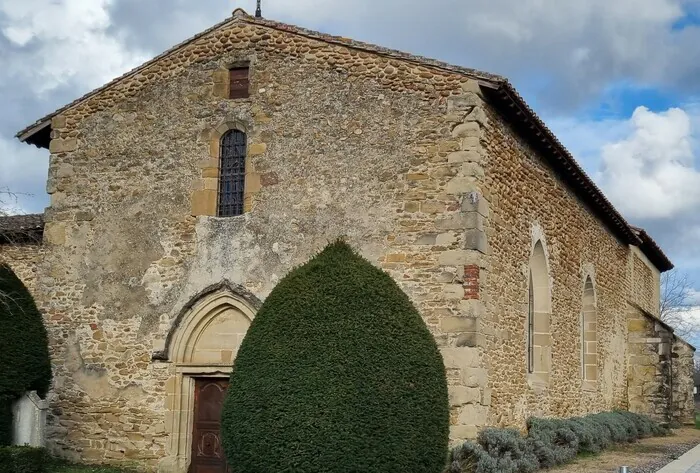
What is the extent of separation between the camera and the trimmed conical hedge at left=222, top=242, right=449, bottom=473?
9977mm

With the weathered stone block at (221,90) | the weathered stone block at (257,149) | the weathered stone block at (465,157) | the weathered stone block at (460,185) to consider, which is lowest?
the weathered stone block at (460,185)

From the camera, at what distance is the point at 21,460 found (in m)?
11.6

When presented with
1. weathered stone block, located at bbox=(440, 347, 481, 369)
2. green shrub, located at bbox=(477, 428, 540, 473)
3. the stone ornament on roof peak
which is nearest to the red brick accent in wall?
weathered stone block, located at bbox=(440, 347, 481, 369)

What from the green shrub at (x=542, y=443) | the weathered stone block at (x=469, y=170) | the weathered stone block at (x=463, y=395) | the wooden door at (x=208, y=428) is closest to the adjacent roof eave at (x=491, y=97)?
the weathered stone block at (x=469, y=170)

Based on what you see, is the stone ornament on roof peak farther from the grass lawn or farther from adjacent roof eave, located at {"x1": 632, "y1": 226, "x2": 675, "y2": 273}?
adjacent roof eave, located at {"x1": 632, "y1": 226, "x2": 675, "y2": 273}

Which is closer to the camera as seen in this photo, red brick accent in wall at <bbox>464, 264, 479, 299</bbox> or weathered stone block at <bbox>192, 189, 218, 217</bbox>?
red brick accent in wall at <bbox>464, 264, 479, 299</bbox>

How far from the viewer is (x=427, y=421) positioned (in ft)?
33.5

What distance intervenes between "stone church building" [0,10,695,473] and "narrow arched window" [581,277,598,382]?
441 cm

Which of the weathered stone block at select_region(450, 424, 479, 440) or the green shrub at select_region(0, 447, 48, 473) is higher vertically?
the weathered stone block at select_region(450, 424, 479, 440)

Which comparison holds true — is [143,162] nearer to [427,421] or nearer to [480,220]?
[480,220]

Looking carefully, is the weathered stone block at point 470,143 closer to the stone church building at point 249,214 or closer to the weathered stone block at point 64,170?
the stone church building at point 249,214

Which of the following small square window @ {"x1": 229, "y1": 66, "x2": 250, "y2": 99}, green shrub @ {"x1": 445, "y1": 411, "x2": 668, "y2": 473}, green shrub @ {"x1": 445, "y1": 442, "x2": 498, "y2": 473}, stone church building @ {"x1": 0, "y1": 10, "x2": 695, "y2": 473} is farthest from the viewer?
small square window @ {"x1": 229, "y1": 66, "x2": 250, "y2": 99}

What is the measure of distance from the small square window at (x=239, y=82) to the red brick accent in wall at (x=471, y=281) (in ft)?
15.7

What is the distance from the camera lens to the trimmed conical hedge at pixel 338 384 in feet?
32.7
